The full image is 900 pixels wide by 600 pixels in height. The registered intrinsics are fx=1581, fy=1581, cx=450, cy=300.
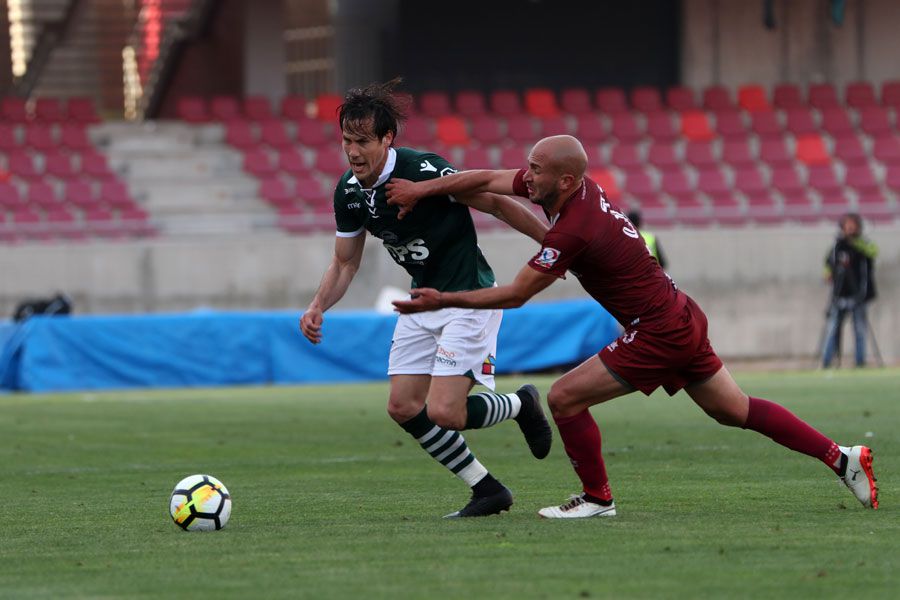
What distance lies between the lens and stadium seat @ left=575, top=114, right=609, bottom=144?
1130 inches

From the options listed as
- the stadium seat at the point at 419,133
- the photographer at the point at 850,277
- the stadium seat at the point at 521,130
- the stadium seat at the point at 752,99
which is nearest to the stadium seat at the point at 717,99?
the stadium seat at the point at 752,99

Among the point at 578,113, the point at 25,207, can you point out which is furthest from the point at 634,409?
the point at 578,113

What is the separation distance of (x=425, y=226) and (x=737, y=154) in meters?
21.6

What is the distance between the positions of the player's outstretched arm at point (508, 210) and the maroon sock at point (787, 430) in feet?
4.07

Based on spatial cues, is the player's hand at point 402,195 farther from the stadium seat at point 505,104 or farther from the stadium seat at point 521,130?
the stadium seat at point 505,104

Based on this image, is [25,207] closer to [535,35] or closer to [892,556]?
[535,35]

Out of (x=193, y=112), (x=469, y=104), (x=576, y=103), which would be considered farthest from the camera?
(x=576, y=103)

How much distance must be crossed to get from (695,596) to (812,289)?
63.4ft

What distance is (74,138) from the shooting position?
27.7 meters

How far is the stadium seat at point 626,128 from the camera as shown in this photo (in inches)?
1136

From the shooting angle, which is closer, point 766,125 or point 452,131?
point 452,131

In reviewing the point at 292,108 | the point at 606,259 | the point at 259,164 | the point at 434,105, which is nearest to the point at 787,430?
the point at 606,259

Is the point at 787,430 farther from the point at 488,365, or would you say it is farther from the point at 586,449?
the point at 488,365

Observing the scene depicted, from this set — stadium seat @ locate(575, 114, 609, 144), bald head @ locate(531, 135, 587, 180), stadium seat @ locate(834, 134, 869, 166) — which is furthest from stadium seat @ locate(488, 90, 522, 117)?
bald head @ locate(531, 135, 587, 180)
